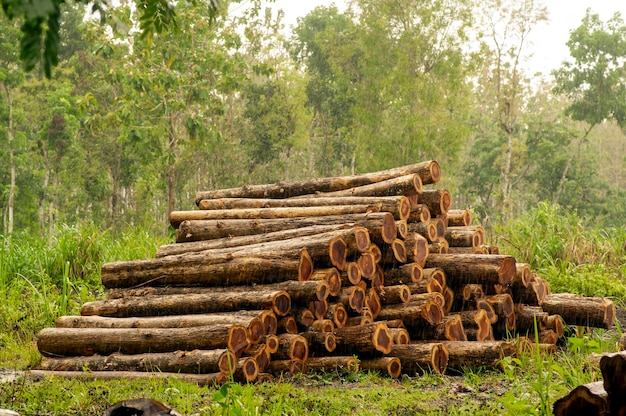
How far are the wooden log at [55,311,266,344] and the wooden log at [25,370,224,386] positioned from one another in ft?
1.91

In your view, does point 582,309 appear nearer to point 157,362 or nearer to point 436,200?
point 436,200

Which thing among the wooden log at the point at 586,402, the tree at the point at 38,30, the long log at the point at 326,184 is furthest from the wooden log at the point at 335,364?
the tree at the point at 38,30

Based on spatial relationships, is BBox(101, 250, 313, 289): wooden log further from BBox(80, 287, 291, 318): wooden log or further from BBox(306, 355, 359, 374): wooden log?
BBox(306, 355, 359, 374): wooden log

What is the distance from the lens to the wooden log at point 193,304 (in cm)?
766

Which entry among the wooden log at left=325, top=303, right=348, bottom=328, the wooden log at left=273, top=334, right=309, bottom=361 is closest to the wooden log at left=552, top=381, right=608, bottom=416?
the wooden log at left=273, top=334, right=309, bottom=361

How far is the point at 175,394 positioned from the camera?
629cm

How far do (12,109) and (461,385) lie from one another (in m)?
29.7

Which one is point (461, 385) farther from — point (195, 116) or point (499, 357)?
point (195, 116)

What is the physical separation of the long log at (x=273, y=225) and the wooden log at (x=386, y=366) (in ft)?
4.68

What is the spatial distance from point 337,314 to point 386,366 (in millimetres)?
796

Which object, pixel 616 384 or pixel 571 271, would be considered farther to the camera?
pixel 571 271

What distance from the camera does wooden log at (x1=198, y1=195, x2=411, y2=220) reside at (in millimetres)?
8797

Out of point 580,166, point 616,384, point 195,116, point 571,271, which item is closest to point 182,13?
point 195,116

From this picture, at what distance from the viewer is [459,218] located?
10406 mm
